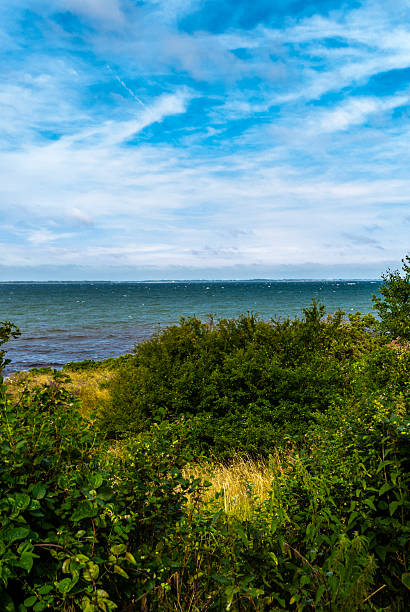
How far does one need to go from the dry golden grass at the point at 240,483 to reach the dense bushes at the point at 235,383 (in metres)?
0.42

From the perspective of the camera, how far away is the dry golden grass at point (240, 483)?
12.5ft

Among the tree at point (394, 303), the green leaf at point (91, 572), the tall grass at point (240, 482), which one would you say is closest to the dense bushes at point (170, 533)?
the green leaf at point (91, 572)

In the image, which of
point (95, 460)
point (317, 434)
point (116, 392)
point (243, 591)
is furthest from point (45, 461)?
→ point (116, 392)

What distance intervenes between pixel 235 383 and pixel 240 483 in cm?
253

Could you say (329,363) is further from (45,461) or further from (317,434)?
(45,461)

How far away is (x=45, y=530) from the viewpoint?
233cm

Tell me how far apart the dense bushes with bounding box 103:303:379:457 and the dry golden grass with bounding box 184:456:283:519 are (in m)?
0.42

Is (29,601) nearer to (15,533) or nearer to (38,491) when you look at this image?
(15,533)

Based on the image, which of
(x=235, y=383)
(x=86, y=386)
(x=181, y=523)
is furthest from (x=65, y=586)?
(x=86, y=386)

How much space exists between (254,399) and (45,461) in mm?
5614

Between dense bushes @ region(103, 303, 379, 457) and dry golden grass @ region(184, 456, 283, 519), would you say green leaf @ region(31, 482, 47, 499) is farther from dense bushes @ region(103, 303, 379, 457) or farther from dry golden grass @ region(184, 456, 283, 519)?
dense bushes @ region(103, 303, 379, 457)

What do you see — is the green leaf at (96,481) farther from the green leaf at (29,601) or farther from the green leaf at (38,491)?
the green leaf at (29,601)

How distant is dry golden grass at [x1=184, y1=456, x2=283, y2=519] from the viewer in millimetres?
3807

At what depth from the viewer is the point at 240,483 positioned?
5.42 metres
